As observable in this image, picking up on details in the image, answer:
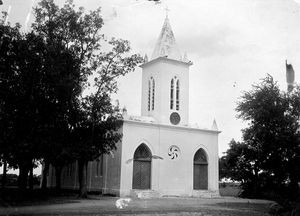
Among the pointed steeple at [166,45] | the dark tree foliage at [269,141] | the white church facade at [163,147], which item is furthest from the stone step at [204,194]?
the pointed steeple at [166,45]

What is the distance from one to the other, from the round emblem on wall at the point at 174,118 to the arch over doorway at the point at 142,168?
139 inches

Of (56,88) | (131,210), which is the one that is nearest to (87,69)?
(56,88)

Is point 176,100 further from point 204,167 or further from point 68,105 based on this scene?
point 68,105


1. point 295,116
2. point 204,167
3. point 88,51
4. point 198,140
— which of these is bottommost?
point 204,167

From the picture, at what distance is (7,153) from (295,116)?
2171 cm

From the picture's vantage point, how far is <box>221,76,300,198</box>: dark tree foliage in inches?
1189

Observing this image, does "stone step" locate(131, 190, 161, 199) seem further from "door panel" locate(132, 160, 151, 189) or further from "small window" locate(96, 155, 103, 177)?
"small window" locate(96, 155, 103, 177)

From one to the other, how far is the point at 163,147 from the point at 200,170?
13.8 feet

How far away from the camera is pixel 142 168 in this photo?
96.3 feet

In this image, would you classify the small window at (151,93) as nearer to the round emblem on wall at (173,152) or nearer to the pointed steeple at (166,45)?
the pointed steeple at (166,45)

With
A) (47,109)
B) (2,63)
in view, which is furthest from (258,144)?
(2,63)

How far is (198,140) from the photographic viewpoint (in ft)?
105

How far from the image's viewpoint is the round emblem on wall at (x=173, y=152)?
30.7 m

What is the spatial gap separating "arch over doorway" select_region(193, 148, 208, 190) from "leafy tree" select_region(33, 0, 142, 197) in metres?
8.81
